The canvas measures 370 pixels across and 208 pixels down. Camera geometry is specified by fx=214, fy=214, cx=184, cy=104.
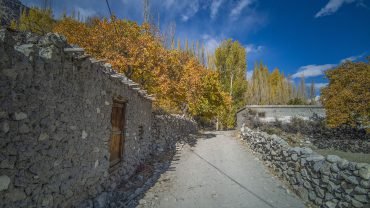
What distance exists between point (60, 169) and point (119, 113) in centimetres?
326

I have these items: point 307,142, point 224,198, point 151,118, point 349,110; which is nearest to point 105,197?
point 224,198

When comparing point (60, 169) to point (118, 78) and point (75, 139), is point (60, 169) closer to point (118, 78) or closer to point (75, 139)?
point (75, 139)

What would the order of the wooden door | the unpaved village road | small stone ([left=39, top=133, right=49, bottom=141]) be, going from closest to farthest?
small stone ([left=39, top=133, right=49, bottom=141]), the unpaved village road, the wooden door

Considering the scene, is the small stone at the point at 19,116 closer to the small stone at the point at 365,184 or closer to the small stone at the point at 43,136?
the small stone at the point at 43,136

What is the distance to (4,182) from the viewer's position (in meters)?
2.54

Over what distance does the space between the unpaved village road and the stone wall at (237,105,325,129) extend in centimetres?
1365

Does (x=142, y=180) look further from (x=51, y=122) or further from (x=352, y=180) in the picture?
(x=352, y=180)

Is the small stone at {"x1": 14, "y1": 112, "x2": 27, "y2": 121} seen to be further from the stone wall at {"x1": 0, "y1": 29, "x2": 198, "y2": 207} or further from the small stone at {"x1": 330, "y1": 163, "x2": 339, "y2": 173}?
the small stone at {"x1": 330, "y1": 163, "x2": 339, "y2": 173}

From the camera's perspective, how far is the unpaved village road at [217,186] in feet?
18.0

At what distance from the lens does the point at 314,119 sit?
21.4 meters

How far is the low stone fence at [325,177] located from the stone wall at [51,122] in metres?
5.34

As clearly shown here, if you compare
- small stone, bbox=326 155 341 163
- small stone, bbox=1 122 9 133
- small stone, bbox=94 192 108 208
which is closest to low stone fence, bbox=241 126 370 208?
small stone, bbox=326 155 341 163

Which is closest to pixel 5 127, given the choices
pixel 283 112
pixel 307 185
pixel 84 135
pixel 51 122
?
pixel 51 122

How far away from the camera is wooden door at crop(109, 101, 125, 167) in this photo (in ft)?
20.4
